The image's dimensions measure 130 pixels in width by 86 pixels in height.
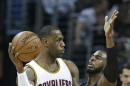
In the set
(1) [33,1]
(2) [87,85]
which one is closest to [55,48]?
(2) [87,85]

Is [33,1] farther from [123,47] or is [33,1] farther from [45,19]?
[123,47]

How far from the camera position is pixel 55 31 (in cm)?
581

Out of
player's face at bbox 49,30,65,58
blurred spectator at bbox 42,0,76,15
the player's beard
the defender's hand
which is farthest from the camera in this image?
blurred spectator at bbox 42,0,76,15

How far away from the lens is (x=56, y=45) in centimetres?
574

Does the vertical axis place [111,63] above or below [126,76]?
above

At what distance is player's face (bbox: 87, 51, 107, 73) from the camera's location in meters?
6.20

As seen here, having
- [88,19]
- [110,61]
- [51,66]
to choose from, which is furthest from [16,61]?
[88,19]

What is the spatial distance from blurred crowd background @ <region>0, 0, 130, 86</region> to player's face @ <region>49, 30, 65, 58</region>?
3419 millimetres

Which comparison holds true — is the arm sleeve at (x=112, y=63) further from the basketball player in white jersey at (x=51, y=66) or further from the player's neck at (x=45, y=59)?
the player's neck at (x=45, y=59)

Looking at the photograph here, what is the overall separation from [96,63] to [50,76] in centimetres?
94

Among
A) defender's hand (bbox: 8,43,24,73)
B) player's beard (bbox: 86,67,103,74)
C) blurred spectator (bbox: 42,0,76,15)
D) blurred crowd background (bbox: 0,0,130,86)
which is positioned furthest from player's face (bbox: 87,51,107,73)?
blurred spectator (bbox: 42,0,76,15)

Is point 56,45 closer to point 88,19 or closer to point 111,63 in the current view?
point 111,63

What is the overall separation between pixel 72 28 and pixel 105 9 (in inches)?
37.2

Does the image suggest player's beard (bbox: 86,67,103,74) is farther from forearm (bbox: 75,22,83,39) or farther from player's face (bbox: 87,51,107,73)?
forearm (bbox: 75,22,83,39)
